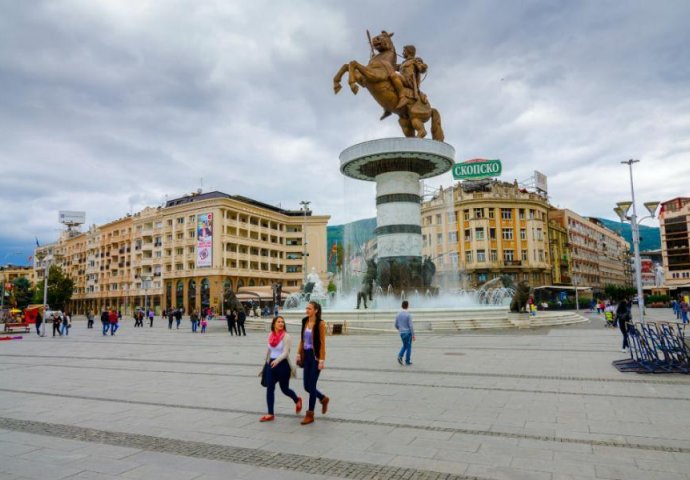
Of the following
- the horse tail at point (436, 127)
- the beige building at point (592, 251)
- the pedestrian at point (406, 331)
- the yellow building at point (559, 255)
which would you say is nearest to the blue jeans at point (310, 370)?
the pedestrian at point (406, 331)

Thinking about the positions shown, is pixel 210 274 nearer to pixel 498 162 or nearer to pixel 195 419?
pixel 498 162

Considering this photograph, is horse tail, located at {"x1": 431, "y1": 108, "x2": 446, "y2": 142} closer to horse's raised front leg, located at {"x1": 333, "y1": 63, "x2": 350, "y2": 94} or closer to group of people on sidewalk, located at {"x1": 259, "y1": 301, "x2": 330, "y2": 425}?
horse's raised front leg, located at {"x1": 333, "y1": 63, "x2": 350, "y2": 94}

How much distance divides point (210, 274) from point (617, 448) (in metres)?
66.7

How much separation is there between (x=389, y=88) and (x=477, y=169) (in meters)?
45.1

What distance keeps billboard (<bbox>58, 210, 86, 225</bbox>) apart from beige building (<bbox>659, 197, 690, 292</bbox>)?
120 meters

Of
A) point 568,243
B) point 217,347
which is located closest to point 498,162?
point 568,243

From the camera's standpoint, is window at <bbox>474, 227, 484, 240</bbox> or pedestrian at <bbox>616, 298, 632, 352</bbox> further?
window at <bbox>474, 227, 484, 240</bbox>

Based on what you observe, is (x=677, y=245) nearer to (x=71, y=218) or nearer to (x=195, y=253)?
(x=195, y=253)

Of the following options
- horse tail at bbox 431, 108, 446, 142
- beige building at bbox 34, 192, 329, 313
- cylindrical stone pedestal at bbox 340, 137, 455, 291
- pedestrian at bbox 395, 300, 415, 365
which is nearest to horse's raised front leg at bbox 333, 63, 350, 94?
cylindrical stone pedestal at bbox 340, 137, 455, 291

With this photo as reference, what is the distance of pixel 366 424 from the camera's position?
22.2ft

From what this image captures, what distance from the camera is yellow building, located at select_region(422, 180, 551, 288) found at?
6588cm

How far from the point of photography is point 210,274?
68.3 meters

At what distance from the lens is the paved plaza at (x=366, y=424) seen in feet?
16.6

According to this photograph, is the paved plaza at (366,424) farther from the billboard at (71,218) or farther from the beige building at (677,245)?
the billboard at (71,218)
